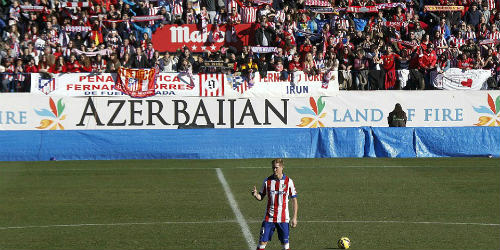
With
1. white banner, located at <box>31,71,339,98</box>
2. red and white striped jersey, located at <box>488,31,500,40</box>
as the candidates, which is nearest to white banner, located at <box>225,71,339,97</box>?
white banner, located at <box>31,71,339,98</box>

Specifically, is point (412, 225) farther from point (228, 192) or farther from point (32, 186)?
point (32, 186)

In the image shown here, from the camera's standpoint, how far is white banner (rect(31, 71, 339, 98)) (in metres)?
32.7

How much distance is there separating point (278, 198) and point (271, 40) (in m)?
22.8

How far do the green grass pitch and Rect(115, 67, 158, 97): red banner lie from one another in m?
4.55

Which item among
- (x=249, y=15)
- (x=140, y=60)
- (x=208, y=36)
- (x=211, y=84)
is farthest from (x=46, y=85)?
(x=249, y=15)

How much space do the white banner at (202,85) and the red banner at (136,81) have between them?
0.68 feet

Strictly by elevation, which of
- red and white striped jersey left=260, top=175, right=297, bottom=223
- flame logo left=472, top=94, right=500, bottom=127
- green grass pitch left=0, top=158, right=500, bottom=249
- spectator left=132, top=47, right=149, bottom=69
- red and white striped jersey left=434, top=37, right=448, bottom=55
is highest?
red and white striped jersey left=434, top=37, right=448, bottom=55

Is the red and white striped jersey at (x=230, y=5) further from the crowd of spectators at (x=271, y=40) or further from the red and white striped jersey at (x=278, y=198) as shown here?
the red and white striped jersey at (x=278, y=198)

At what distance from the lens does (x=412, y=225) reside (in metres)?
16.2

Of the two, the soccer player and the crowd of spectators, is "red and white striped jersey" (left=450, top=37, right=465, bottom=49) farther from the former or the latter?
the soccer player

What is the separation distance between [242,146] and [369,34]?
748 centimetres

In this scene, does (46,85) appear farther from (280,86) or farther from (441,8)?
(441,8)

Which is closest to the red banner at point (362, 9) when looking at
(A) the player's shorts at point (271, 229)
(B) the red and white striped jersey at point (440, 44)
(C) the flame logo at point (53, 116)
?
(B) the red and white striped jersey at point (440, 44)

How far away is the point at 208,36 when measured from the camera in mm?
35125
